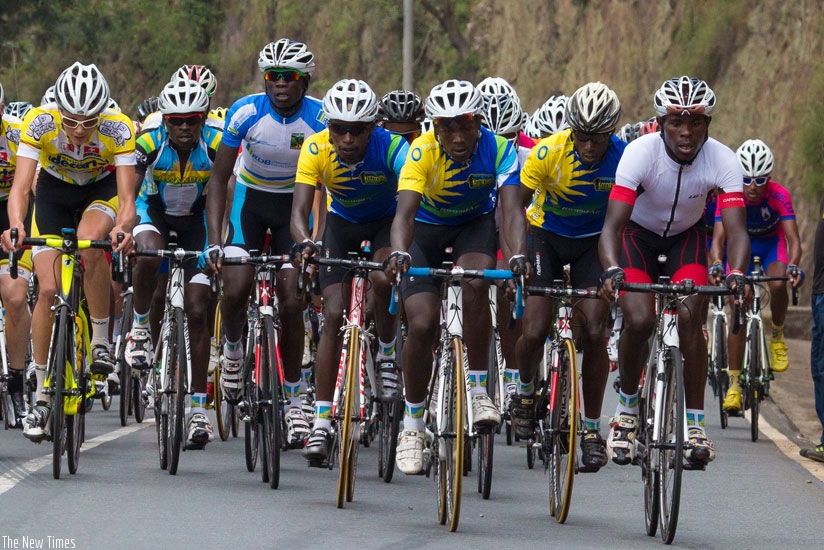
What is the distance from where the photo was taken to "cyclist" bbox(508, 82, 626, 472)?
975 cm

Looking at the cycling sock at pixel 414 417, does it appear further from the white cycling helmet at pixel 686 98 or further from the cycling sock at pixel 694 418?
the white cycling helmet at pixel 686 98

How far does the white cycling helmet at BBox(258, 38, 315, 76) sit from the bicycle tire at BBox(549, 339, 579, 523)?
107 inches

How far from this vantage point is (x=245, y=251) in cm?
1093

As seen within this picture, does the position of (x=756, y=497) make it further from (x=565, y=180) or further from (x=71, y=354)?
(x=71, y=354)

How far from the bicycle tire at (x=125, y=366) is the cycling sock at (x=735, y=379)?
506 cm

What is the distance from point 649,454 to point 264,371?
2.30 metres

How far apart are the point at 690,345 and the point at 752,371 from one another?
17.7 ft

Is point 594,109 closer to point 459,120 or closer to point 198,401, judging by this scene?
point 459,120

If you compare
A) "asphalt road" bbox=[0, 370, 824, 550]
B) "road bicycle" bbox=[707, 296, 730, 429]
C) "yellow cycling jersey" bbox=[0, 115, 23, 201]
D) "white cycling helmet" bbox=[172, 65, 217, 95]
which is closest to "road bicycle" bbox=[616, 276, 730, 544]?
"asphalt road" bbox=[0, 370, 824, 550]

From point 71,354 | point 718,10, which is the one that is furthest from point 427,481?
point 718,10

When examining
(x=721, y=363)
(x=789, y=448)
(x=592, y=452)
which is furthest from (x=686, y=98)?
(x=721, y=363)

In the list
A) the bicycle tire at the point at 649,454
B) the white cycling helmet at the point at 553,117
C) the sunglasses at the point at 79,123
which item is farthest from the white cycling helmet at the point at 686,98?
the white cycling helmet at the point at 553,117

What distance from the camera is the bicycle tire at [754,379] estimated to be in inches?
540

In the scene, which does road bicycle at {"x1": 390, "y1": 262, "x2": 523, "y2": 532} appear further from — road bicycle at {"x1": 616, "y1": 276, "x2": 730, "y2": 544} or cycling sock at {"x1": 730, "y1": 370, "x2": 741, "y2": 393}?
cycling sock at {"x1": 730, "y1": 370, "x2": 741, "y2": 393}
